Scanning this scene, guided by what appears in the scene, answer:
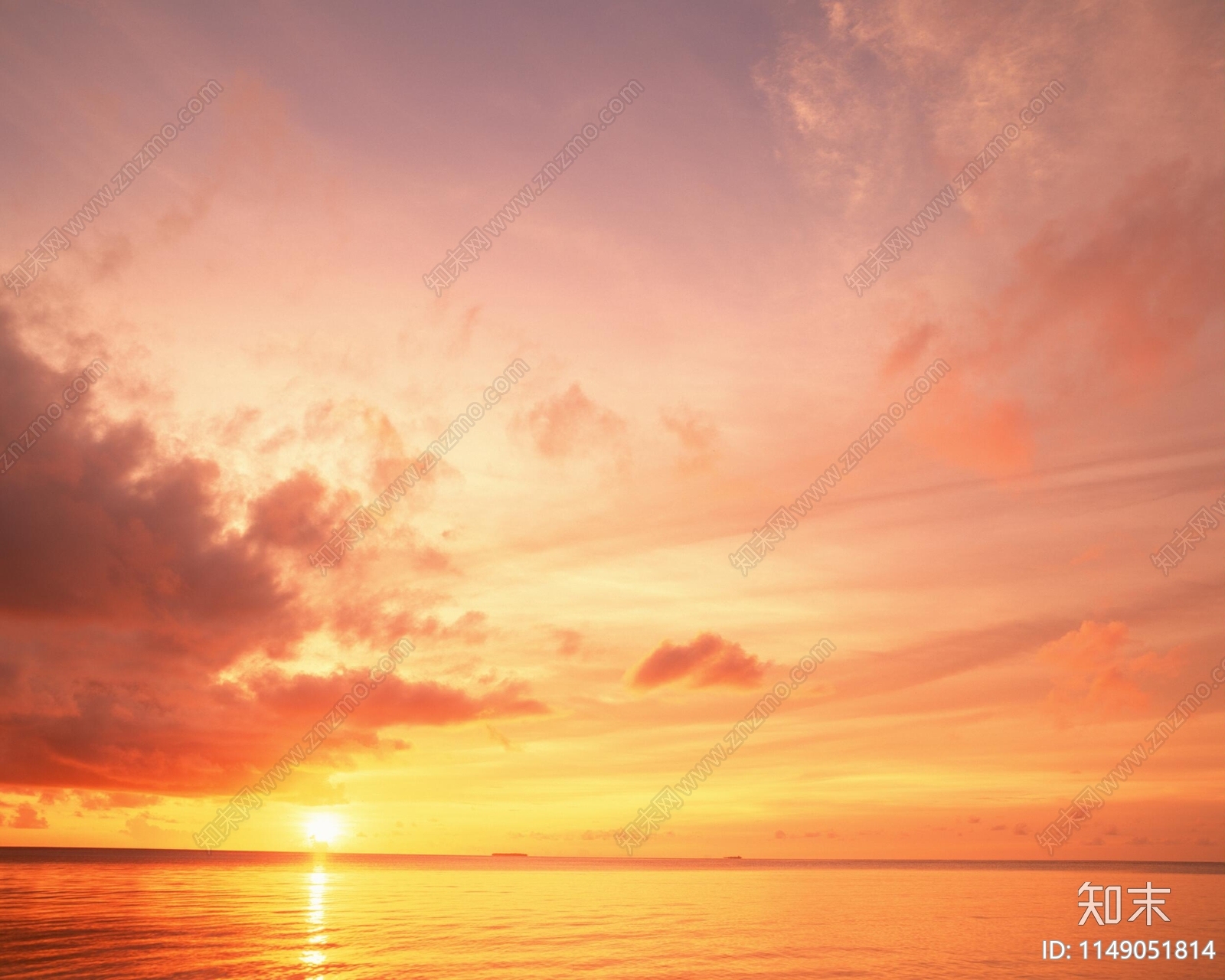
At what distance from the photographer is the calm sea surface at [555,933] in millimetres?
47938

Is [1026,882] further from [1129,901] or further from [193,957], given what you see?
[193,957]

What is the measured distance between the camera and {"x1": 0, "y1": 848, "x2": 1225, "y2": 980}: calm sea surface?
157 ft

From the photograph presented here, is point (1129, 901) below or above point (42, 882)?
below

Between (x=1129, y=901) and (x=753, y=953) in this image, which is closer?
(x=753, y=953)

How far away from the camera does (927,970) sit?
1913 inches

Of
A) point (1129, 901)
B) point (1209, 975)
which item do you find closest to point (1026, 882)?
point (1129, 901)

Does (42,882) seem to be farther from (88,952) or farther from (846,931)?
(846,931)

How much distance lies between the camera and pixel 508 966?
48.7 metres

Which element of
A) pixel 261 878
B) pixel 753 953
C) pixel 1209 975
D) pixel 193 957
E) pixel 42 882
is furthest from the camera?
pixel 261 878

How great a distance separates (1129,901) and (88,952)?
128171 mm

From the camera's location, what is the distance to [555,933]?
65125 mm

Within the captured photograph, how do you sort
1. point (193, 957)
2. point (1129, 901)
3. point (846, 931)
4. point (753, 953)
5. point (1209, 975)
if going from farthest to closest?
point (1129, 901)
point (846, 931)
point (753, 953)
point (193, 957)
point (1209, 975)

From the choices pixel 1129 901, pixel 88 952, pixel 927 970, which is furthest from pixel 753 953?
pixel 1129 901

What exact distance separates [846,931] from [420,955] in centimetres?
3670
